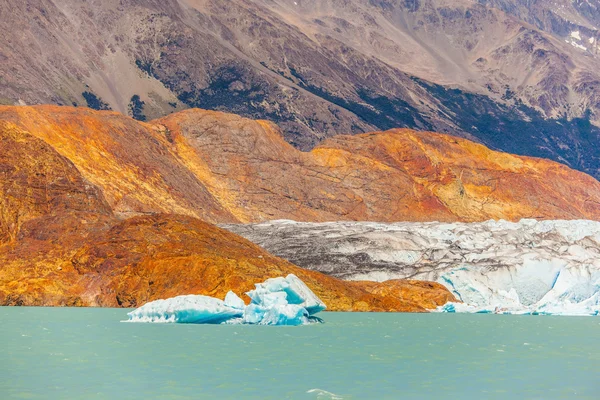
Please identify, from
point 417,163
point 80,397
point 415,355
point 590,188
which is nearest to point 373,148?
point 417,163

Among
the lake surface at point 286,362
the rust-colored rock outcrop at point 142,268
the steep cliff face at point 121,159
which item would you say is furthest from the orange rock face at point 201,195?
the lake surface at point 286,362

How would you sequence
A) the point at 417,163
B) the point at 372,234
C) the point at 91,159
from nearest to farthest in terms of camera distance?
the point at 372,234
the point at 91,159
the point at 417,163

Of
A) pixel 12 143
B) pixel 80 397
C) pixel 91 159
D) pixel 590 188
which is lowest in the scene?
pixel 590 188

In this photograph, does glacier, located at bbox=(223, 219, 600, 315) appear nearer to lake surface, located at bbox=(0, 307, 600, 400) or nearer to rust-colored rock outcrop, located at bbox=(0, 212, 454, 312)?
rust-colored rock outcrop, located at bbox=(0, 212, 454, 312)

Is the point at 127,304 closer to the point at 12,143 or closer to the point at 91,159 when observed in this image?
the point at 12,143

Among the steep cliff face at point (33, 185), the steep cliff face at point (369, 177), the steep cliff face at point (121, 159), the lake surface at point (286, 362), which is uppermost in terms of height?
the lake surface at point (286, 362)

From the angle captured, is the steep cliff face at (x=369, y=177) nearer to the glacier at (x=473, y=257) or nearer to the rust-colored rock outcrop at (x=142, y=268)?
the glacier at (x=473, y=257)

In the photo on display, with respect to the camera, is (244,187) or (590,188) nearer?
(244,187)
